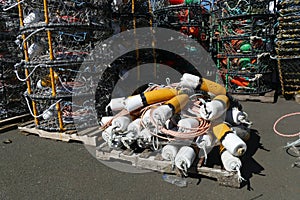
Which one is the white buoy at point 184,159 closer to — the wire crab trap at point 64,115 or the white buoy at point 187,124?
the white buoy at point 187,124

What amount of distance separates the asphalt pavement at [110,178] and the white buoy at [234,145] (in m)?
0.33

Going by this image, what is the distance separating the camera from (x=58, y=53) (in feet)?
12.3

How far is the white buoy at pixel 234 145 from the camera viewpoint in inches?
89.3

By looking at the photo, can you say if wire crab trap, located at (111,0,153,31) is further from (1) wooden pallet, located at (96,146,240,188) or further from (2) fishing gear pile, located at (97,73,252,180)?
(1) wooden pallet, located at (96,146,240,188)

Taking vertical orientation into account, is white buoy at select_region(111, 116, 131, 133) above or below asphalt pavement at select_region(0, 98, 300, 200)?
above

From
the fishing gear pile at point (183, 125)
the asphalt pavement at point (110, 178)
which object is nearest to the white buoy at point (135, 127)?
the fishing gear pile at point (183, 125)

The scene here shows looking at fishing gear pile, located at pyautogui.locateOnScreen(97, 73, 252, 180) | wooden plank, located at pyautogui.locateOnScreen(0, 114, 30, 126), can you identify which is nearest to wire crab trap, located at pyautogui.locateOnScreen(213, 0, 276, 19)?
fishing gear pile, located at pyautogui.locateOnScreen(97, 73, 252, 180)

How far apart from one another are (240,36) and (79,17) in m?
3.63

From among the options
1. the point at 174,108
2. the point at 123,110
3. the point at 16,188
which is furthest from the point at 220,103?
the point at 16,188

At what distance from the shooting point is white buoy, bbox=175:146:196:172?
92.1 inches

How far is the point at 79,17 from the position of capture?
368 cm

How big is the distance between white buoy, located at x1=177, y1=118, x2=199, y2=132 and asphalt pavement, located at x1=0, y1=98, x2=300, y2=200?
0.51m

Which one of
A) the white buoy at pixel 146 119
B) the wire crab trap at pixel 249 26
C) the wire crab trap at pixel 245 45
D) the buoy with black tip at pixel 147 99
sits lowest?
the white buoy at pixel 146 119

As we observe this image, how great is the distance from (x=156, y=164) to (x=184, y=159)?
1.21 ft
